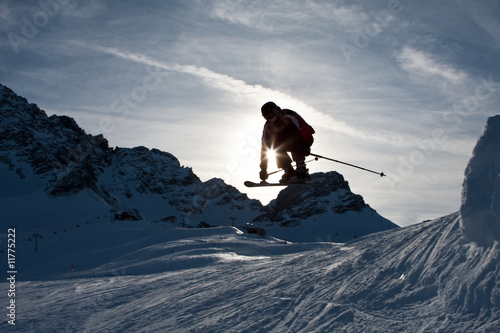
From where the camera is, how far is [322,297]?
7.50 metres

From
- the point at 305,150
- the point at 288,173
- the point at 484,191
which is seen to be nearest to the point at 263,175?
the point at 288,173

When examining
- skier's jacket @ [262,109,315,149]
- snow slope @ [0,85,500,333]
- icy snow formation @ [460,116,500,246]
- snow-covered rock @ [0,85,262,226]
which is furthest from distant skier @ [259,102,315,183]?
snow-covered rock @ [0,85,262,226]

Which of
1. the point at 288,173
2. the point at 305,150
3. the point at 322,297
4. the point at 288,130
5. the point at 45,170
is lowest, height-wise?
the point at 322,297

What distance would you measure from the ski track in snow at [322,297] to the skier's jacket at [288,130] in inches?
109

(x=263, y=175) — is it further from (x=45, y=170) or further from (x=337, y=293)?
(x=45, y=170)

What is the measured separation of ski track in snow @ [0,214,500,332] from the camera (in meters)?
5.80

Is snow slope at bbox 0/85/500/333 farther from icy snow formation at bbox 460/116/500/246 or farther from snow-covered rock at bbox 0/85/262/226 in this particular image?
snow-covered rock at bbox 0/85/262/226

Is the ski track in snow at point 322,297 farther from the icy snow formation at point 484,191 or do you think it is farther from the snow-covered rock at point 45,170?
Answer: the snow-covered rock at point 45,170

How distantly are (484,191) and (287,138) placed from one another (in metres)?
4.37

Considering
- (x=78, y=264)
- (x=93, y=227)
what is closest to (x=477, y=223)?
(x=78, y=264)

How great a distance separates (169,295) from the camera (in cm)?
1023

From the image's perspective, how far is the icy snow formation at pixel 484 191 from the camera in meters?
6.33

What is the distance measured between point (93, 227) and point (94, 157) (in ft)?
490

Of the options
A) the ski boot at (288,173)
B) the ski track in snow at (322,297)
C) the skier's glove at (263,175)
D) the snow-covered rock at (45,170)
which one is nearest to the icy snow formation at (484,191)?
the ski track in snow at (322,297)
